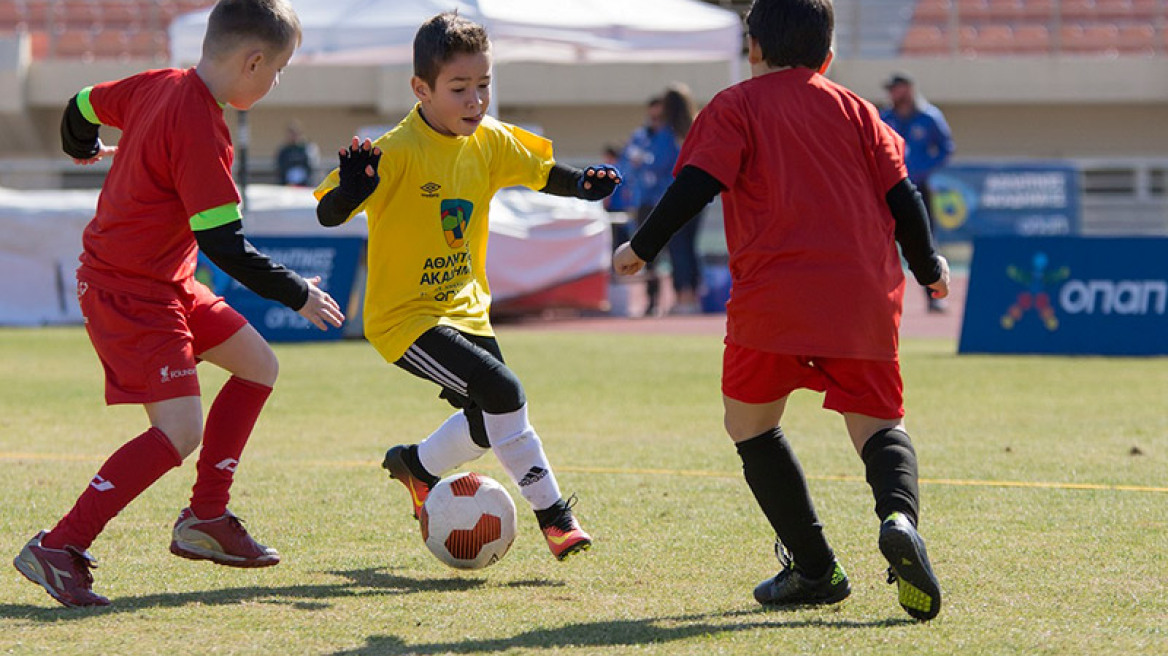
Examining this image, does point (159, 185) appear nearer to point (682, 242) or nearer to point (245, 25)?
point (245, 25)

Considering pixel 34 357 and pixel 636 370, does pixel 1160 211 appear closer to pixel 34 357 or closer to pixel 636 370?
pixel 636 370

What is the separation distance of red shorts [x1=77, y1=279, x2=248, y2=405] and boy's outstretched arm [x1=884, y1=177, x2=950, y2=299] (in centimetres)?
189

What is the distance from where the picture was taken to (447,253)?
16.2 feet

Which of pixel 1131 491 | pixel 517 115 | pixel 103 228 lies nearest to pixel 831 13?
pixel 103 228

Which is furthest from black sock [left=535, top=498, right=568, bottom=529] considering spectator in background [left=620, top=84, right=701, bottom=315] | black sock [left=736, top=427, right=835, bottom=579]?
spectator in background [left=620, top=84, right=701, bottom=315]

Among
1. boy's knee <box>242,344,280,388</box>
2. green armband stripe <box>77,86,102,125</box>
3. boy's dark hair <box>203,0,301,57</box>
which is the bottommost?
boy's knee <box>242,344,280,388</box>

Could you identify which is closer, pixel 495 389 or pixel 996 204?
pixel 495 389

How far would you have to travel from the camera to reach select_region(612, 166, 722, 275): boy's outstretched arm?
13.4 feet

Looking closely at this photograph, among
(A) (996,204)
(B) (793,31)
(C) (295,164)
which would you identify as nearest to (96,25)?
(C) (295,164)

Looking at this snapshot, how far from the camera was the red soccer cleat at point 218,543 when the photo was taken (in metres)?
4.82

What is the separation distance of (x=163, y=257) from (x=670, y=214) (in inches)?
56.0

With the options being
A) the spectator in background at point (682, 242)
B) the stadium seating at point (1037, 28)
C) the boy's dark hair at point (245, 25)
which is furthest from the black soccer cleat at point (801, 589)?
the stadium seating at point (1037, 28)

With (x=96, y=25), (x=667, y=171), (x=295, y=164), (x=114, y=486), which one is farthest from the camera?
(x=96, y=25)

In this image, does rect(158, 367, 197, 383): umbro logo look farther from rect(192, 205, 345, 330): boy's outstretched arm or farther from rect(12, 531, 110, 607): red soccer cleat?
rect(12, 531, 110, 607): red soccer cleat
